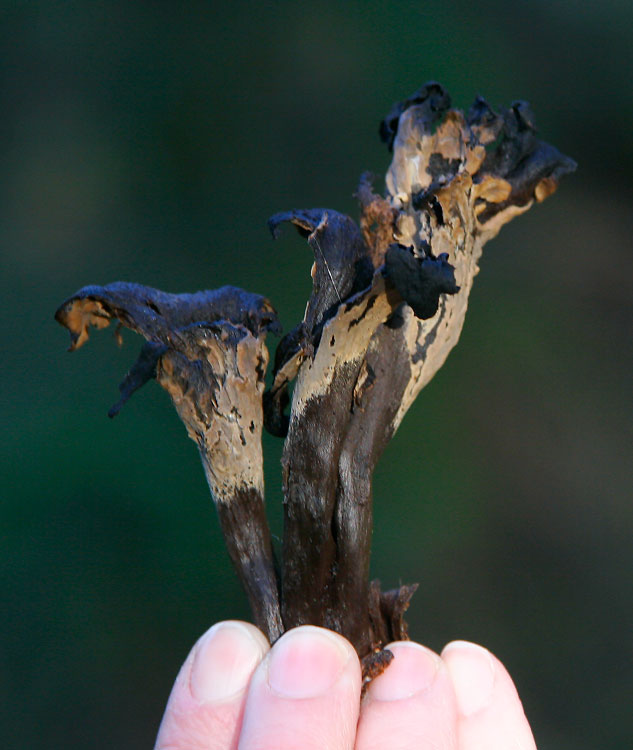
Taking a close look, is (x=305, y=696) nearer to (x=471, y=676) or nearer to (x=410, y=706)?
(x=410, y=706)

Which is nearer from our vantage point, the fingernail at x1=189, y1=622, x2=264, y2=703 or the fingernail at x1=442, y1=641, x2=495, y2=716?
the fingernail at x1=189, y1=622, x2=264, y2=703

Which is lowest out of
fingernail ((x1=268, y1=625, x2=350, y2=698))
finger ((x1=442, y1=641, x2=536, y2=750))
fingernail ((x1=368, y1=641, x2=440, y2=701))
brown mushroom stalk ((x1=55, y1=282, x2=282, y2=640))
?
finger ((x1=442, y1=641, x2=536, y2=750))

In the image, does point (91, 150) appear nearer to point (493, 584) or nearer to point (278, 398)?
point (278, 398)

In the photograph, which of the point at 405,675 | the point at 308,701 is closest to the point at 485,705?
the point at 405,675

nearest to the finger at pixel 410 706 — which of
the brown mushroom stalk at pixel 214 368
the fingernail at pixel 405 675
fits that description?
Result: the fingernail at pixel 405 675

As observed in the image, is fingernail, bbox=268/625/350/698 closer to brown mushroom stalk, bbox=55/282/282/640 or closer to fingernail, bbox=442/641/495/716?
brown mushroom stalk, bbox=55/282/282/640

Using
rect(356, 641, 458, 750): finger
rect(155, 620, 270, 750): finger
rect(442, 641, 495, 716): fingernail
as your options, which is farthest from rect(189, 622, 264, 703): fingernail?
rect(442, 641, 495, 716): fingernail

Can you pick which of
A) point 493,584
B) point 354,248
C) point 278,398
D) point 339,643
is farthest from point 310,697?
point 493,584

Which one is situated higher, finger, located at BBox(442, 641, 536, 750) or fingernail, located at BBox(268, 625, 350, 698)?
fingernail, located at BBox(268, 625, 350, 698)
